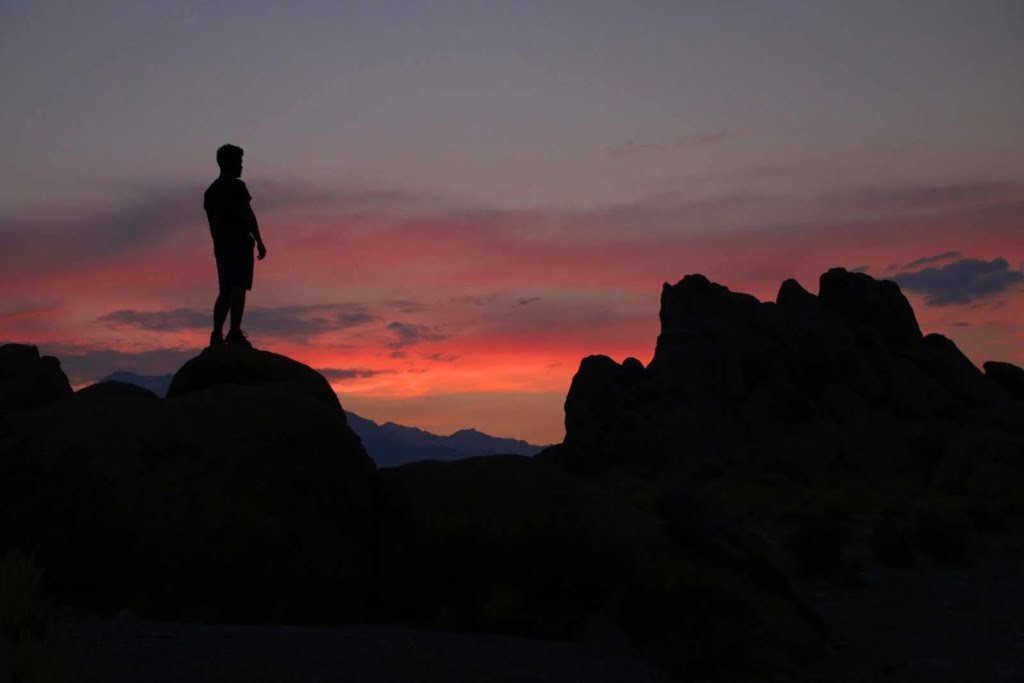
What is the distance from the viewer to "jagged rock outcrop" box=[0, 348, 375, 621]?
8211 millimetres

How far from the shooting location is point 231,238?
1229 cm

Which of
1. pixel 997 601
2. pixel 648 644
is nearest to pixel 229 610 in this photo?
pixel 648 644

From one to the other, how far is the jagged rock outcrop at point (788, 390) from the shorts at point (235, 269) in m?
23.8

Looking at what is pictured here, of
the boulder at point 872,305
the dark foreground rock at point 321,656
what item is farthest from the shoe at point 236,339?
the boulder at point 872,305

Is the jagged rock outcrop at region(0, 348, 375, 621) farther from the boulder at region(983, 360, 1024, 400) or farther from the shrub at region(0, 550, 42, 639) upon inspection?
the boulder at region(983, 360, 1024, 400)

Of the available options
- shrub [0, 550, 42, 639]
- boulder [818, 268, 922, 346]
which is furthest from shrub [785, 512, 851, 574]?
boulder [818, 268, 922, 346]

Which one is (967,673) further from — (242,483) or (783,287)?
(783,287)

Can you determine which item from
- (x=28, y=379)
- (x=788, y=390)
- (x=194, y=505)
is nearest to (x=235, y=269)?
(x=28, y=379)

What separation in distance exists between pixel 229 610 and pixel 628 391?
109 feet

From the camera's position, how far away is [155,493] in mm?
8508

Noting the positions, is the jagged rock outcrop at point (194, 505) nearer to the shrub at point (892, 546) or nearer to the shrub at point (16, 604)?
the shrub at point (16, 604)

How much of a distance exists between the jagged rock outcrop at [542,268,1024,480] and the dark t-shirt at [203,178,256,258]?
24.0 meters

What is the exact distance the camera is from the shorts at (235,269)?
12.3 meters

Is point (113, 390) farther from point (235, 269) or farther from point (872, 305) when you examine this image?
point (872, 305)
